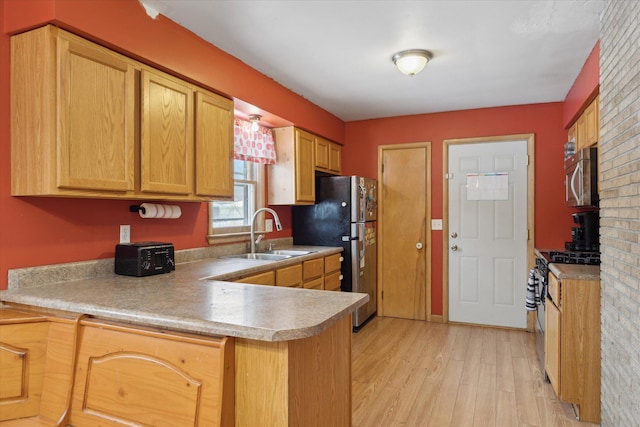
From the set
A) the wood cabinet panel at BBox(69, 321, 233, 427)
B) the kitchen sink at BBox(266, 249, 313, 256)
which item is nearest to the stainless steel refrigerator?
the kitchen sink at BBox(266, 249, 313, 256)

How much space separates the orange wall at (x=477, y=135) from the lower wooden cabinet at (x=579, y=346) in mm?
1813

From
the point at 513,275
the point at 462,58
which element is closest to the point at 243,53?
the point at 462,58

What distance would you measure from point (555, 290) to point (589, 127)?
138cm

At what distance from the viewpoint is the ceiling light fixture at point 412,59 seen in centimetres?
274

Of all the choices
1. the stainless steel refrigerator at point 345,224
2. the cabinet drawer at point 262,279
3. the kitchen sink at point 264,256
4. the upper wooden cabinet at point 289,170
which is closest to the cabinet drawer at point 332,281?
the stainless steel refrigerator at point 345,224

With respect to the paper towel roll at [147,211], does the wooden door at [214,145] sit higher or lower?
higher

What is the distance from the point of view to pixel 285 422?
1173mm

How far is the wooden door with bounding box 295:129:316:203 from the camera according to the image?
3.76m

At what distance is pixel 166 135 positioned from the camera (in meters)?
2.23

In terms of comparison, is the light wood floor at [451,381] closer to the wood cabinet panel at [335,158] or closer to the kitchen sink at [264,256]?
the kitchen sink at [264,256]

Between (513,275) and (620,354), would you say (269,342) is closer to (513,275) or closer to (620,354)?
(620,354)

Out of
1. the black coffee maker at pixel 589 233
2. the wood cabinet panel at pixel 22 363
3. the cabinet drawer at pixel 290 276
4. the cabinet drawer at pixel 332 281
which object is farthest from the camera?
the cabinet drawer at pixel 332 281

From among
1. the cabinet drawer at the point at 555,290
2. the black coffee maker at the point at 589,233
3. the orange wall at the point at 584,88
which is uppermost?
the orange wall at the point at 584,88

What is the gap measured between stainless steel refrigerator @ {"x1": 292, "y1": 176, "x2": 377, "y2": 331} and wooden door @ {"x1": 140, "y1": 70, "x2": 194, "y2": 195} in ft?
6.27
